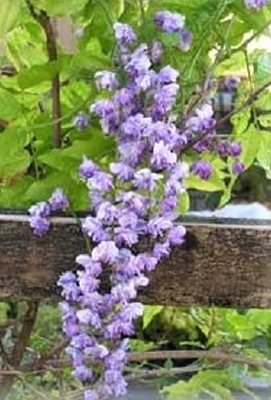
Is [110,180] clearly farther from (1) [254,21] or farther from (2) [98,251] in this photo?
(1) [254,21]

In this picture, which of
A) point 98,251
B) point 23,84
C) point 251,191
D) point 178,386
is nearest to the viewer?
point 98,251

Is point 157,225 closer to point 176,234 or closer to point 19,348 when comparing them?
point 176,234

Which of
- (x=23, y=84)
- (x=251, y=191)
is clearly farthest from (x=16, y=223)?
(x=251, y=191)

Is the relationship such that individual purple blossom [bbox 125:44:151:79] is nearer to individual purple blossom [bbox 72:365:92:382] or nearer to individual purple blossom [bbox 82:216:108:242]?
individual purple blossom [bbox 82:216:108:242]

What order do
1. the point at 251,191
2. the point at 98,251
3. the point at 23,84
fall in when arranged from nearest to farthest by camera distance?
1. the point at 98,251
2. the point at 23,84
3. the point at 251,191

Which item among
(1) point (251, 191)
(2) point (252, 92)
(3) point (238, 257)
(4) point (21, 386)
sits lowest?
(1) point (251, 191)

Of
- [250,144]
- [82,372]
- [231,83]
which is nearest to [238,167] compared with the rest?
[250,144]

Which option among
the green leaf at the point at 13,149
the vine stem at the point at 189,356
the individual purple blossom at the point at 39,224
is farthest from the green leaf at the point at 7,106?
the vine stem at the point at 189,356
